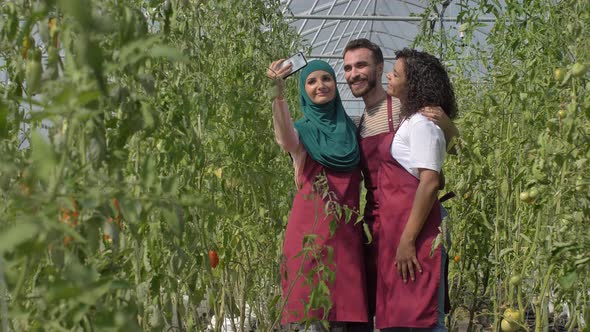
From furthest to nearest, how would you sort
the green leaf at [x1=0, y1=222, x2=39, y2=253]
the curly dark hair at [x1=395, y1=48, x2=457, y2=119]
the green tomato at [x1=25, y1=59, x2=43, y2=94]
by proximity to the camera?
the curly dark hair at [x1=395, y1=48, x2=457, y2=119] → the green tomato at [x1=25, y1=59, x2=43, y2=94] → the green leaf at [x1=0, y1=222, x2=39, y2=253]

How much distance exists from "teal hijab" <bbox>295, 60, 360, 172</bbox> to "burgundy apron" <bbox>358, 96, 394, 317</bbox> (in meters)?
0.04

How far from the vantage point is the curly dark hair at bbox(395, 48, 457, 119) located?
A: 2.47m

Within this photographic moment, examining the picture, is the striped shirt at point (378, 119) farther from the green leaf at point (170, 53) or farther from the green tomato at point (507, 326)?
the green leaf at point (170, 53)

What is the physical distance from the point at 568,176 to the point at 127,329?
4.46 ft

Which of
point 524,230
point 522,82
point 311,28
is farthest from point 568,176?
point 311,28

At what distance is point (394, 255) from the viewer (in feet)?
8.10

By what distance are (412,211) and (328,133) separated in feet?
1.23

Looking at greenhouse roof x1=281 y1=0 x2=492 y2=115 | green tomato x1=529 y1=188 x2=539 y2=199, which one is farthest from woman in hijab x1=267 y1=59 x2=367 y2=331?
greenhouse roof x1=281 y1=0 x2=492 y2=115

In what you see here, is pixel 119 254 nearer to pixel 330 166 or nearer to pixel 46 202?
pixel 46 202

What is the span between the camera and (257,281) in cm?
301

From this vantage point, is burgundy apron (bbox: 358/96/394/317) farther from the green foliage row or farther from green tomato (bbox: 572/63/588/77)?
green tomato (bbox: 572/63/588/77)

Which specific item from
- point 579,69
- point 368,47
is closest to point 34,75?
point 579,69

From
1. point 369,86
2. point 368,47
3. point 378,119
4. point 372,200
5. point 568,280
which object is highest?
point 368,47

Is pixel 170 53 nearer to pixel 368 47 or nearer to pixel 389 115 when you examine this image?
pixel 389 115
